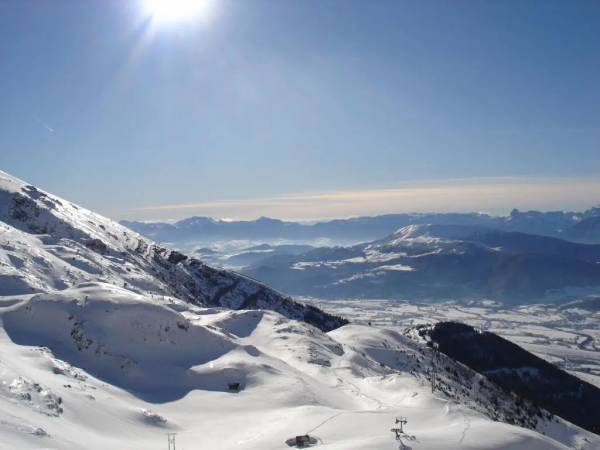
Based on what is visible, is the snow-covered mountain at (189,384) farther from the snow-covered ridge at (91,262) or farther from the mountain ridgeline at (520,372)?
the mountain ridgeline at (520,372)

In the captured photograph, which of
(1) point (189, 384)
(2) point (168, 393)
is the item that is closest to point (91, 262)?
(1) point (189, 384)

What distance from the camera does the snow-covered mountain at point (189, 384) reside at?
23.1 metres

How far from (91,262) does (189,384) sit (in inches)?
2417

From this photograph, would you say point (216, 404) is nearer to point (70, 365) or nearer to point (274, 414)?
point (274, 414)

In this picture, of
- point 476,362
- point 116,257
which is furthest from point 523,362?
point 116,257

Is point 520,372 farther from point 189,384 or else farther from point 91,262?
point 189,384

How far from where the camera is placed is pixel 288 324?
78312mm

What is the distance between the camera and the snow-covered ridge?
2785 inches

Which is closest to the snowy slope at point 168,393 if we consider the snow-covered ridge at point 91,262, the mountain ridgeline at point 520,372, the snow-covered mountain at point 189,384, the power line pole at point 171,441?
the snow-covered mountain at point 189,384

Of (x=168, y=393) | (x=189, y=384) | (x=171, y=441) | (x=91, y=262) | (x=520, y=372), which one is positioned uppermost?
(x=91, y=262)

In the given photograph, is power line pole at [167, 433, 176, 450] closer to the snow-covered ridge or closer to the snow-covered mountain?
the snow-covered mountain

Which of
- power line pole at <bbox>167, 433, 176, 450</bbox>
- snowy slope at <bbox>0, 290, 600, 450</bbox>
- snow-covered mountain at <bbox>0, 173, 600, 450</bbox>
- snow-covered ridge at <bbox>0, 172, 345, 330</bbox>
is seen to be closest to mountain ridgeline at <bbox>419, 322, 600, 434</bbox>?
snow-covered ridge at <bbox>0, 172, 345, 330</bbox>

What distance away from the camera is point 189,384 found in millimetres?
36969

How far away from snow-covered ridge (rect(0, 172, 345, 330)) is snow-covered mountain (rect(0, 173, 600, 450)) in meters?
0.78
